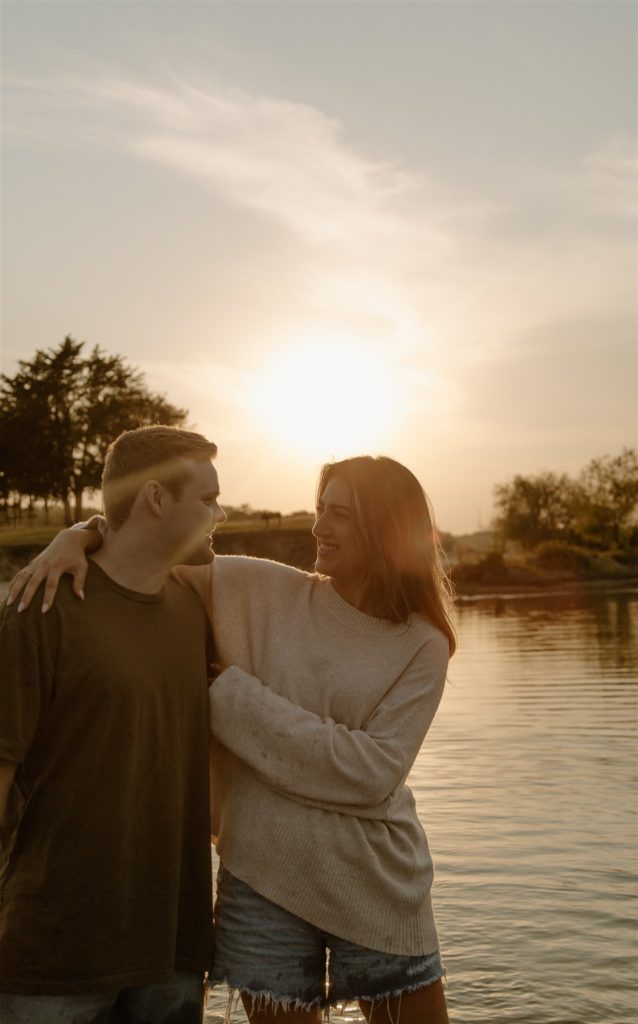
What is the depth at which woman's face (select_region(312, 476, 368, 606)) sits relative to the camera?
320 centimetres

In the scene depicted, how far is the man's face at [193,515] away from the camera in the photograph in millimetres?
2957

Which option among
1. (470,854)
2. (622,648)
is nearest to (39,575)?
(470,854)

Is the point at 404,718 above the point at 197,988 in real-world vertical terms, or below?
above

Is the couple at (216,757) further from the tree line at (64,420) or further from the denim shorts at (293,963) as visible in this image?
the tree line at (64,420)

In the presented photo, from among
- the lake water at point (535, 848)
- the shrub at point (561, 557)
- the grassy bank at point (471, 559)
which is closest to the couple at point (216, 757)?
the lake water at point (535, 848)

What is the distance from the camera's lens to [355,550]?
126 inches

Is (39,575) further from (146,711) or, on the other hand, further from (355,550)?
(355,550)

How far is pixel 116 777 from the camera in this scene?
2.76 meters

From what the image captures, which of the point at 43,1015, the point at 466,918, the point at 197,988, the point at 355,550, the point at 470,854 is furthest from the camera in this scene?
the point at 470,854

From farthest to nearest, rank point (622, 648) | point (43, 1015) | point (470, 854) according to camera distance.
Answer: point (622, 648)
point (470, 854)
point (43, 1015)

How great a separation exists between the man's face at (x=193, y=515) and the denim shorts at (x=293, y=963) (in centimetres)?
85

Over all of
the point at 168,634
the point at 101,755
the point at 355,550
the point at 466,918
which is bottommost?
the point at 466,918

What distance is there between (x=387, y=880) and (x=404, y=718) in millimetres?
399

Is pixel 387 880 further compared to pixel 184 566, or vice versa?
pixel 184 566
